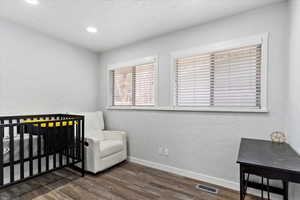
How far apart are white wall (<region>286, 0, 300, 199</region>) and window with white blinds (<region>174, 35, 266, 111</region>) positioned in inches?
11.8

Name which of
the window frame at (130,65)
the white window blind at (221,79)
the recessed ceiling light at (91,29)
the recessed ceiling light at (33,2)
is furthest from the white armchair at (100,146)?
the recessed ceiling light at (33,2)

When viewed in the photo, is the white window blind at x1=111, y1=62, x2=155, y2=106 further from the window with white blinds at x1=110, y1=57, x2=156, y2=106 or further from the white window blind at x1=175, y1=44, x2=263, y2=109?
the white window blind at x1=175, y1=44, x2=263, y2=109

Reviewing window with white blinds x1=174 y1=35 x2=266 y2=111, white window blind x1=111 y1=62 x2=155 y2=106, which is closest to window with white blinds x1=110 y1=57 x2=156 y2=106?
white window blind x1=111 y1=62 x2=155 y2=106

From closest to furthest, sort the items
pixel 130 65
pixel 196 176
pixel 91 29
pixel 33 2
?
pixel 33 2
pixel 196 176
pixel 91 29
pixel 130 65

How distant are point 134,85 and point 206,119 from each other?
1.64 metres

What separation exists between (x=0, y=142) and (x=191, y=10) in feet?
9.22

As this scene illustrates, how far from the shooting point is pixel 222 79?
88.4 inches

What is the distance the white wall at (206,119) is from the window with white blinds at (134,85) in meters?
0.22

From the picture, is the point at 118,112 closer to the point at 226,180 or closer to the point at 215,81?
the point at 215,81

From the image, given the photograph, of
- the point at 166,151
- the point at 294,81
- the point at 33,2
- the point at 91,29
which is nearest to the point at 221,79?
the point at 294,81

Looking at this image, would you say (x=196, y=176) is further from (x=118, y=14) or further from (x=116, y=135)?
(x=118, y=14)

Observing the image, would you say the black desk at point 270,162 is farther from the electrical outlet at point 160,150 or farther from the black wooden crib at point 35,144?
the black wooden crib at point 35,144

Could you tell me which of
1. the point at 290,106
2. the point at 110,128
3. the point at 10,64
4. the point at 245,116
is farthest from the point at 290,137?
the point at 10,64

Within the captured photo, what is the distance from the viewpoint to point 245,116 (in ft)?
6.70
